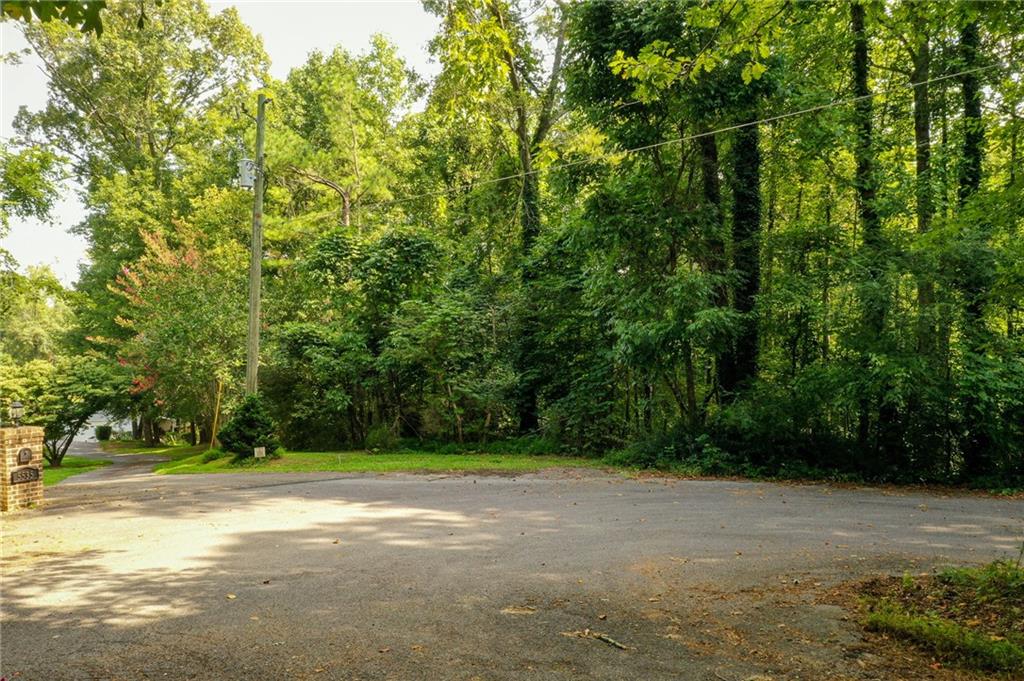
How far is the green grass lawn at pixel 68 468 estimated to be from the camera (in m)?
13.6

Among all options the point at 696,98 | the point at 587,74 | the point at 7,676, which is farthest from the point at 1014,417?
the point at 7,676

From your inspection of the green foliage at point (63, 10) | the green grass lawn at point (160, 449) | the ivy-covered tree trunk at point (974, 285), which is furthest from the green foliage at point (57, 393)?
the ivy-covered tree trunk at point (974, 285)

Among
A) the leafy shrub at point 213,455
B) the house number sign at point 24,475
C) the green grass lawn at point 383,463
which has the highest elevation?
the house number sign at point 24,475

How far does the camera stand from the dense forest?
10477 millimetres

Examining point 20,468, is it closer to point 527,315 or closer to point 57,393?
point 527,315

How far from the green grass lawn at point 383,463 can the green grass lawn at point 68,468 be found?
2105 mm

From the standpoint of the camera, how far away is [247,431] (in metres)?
14.7

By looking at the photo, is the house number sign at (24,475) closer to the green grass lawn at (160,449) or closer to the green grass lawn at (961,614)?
the green grass lawn at (961,614)

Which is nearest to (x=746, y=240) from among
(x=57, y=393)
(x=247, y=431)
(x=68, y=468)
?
(x=247, y=431)

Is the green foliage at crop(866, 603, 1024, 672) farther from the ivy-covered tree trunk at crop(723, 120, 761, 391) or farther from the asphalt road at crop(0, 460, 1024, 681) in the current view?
the ivy-covered tree trunk at crop(723, 120, 761, 391)

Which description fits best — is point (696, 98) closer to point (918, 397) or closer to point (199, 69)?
point (918, 397)

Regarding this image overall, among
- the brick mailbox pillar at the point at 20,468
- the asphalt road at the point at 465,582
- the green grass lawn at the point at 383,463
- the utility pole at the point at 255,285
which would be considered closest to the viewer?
the asphalt road at the point at 465,582

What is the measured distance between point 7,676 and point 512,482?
27.5 feet

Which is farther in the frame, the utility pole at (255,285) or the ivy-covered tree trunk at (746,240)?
the utility pole at (255,285)
